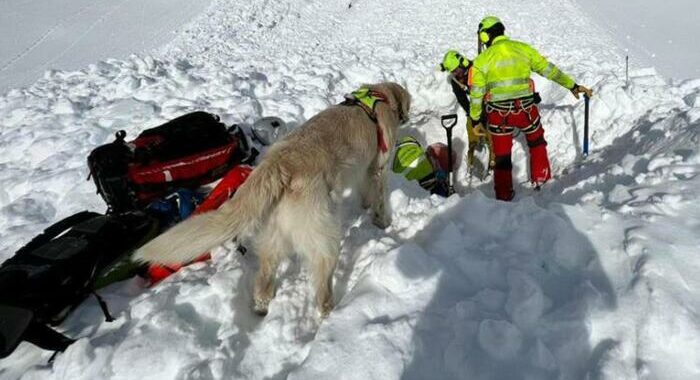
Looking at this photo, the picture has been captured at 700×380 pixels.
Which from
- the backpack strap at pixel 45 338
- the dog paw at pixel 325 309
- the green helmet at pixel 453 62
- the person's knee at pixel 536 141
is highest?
the green helmet at pixel 453 62

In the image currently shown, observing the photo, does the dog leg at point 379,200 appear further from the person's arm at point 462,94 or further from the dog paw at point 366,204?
the person's arm at point 462,94

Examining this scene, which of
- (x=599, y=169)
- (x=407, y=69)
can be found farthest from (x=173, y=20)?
(x=599, y=169)

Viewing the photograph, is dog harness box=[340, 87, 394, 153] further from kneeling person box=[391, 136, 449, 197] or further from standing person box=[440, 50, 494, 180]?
standing person box=[440, 50, 494, 180]

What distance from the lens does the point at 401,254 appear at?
311 cm

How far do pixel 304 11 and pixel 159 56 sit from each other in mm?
6400

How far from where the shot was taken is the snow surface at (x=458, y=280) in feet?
7.93

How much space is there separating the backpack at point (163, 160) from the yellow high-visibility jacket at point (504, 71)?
105 inches

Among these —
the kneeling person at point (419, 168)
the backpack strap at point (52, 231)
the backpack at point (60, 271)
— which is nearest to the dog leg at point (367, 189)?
the kneeling person at point (419, 168)

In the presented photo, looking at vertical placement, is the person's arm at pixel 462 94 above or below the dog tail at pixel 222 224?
below

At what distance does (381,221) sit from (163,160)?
222 cm

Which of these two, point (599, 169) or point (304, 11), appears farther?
point (304, 11)

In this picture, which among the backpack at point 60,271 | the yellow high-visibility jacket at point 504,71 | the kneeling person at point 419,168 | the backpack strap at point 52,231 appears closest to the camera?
the backpack at point 60,271

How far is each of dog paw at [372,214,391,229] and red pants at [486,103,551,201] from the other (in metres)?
1.53

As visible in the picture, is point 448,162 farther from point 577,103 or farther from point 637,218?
point 637,218
